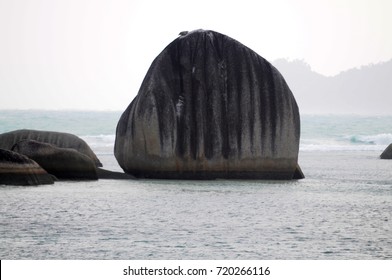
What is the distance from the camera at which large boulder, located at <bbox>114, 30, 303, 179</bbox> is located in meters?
32.8

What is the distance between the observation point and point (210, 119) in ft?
109

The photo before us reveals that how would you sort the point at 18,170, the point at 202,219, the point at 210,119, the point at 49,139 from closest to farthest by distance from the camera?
1. the point at 202,219
2. the point at 18,170
3. the point at 210,119
4. the point at 49,139

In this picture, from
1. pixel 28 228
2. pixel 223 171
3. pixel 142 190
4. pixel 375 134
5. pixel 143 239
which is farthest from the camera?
pixel 375 134

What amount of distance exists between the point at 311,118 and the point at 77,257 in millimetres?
76635

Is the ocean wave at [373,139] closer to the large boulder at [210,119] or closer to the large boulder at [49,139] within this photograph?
the large boulder at [49,139]

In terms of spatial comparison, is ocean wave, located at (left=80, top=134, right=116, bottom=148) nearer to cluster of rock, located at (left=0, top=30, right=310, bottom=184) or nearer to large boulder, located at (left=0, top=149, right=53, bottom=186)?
cluster of rock, located at (left=0, top=30, right=310, bottom=184)

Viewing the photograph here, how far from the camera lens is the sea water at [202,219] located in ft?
63.6

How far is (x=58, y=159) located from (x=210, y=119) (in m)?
4.66

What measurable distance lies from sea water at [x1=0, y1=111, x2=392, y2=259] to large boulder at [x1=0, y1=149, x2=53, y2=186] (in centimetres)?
67

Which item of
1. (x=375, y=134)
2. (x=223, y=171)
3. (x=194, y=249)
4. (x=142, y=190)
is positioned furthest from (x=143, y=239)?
(x=375, y=134)

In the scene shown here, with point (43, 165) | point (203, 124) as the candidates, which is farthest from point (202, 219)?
point (43, 165)

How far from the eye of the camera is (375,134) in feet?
260

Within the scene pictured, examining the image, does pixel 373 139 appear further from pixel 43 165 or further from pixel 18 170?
pixel 18 170
